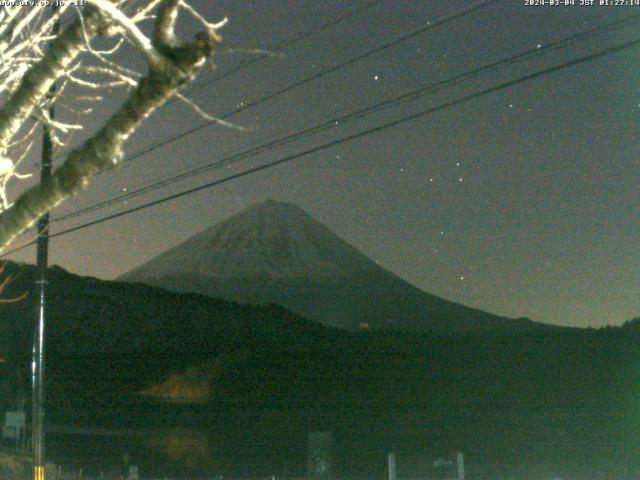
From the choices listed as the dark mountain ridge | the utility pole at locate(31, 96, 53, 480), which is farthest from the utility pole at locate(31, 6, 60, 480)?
the dark mountain ridge

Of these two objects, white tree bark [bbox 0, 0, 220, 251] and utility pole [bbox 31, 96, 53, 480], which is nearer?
white tree bark [bbox 0, 0, 220, 251]

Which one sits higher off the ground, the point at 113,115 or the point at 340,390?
the point at 113,115

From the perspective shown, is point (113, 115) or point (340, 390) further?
point (340, 390)

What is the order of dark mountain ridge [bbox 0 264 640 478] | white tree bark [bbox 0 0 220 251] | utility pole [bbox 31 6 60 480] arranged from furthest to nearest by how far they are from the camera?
dark mountain ridge [bbox 0 264 640 478], utility pole [bbox 31 6 60 480], white tree bark [bbox 0 0 220 251]

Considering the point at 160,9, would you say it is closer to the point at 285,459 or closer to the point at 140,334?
the point at 285,459

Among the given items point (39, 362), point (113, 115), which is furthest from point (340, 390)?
point (113, 115)

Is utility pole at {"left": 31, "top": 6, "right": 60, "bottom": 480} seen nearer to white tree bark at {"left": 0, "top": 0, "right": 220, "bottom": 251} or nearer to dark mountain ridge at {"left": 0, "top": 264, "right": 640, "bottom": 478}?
white tree bark at {"left": 0, "top": 0, "right": 220, "bottom": 251}

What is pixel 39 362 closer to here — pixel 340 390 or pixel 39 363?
pixel 39 363

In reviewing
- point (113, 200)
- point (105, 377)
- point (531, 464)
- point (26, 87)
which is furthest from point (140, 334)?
point (26, 87)

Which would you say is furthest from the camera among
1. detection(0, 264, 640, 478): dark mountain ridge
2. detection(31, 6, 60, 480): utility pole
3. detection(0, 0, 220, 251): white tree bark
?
detection(0, 264, 640, 478): dark mountain ridge

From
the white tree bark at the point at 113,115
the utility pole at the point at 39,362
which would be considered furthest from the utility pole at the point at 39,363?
the white tree bark at the point at 113,115

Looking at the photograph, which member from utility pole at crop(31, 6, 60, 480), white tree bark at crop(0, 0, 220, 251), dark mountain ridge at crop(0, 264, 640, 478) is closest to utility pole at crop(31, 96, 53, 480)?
utility pole at crop(31, 6, 60, 480)

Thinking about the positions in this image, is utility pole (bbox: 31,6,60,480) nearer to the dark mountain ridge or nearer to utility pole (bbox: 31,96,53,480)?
utility pole (bbox: 31,96,53,480)
